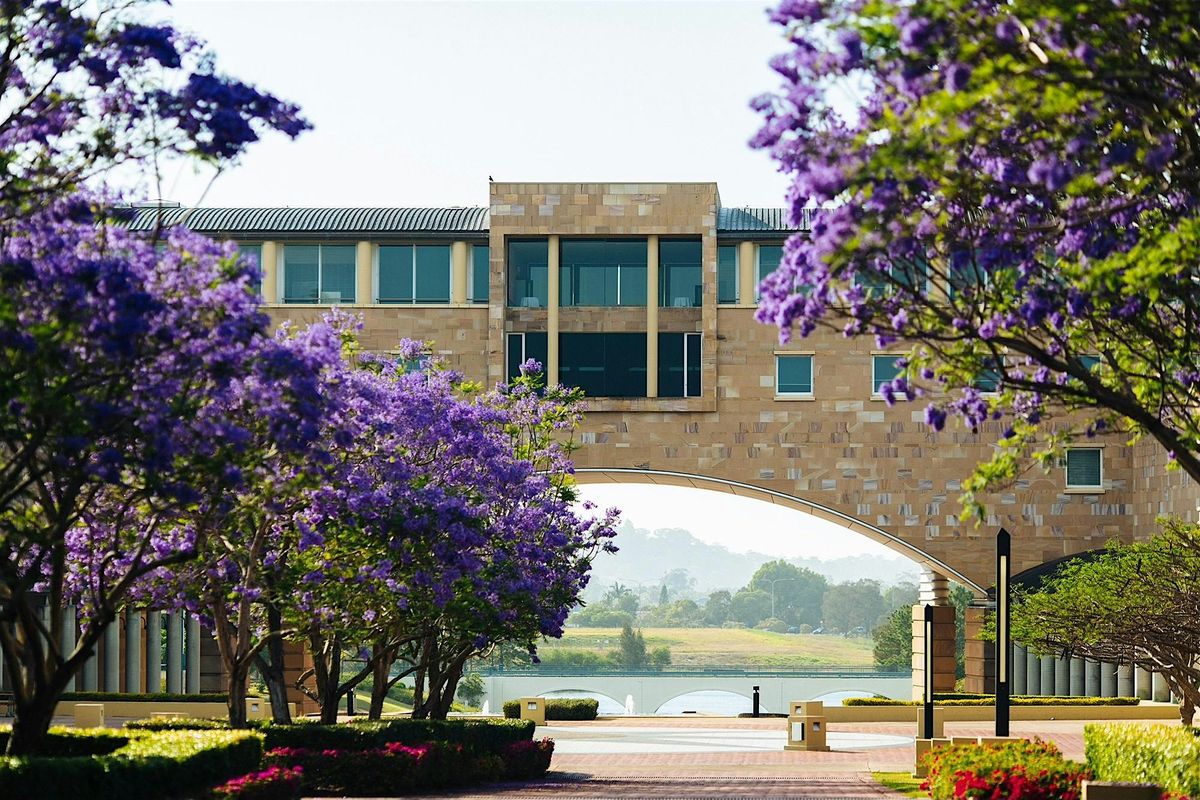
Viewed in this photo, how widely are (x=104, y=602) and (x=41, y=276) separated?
4308 mm

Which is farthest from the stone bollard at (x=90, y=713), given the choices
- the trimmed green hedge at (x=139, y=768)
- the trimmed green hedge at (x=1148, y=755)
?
the trimmed green hedge at (x=1148, y=755)

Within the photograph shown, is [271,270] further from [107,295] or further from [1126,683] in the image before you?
[107,295]

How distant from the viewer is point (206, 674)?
167ft

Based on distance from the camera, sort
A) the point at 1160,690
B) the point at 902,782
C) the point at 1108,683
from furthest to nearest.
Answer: the point at 1108,683, the point at 1160,690, the point at 902,782

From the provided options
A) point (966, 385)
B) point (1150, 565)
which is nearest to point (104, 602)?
point (966, 385)

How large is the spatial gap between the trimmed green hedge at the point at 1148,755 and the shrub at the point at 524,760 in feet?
33.3

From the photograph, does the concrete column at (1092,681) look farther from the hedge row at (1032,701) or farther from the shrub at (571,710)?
the shrub at (571,710)

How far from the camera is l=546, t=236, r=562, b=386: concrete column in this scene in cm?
5244

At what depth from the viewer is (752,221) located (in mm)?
53281

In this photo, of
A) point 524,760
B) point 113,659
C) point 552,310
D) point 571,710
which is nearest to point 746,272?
point 552,310

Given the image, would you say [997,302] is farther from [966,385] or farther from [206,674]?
[206,674]

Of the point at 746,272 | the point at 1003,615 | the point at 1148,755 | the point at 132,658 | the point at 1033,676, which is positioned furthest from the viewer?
the point at 1033,676

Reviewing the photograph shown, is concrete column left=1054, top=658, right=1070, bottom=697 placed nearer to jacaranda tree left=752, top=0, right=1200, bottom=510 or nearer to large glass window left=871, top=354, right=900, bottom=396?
large glass window left=871, top=354, right=900, bottom=396

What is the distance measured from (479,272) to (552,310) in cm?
294
